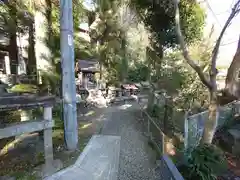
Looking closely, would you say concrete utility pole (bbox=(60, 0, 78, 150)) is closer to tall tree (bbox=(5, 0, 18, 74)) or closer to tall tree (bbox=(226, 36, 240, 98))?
tall tree (bbox=(226, 36, 240, 98))

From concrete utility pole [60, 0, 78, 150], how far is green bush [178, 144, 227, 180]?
2517 millimetres

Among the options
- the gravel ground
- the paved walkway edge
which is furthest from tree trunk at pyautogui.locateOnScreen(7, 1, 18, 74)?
the paved walkway edge

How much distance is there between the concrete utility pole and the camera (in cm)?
386

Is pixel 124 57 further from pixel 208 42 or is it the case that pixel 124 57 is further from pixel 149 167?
pixel 149 167

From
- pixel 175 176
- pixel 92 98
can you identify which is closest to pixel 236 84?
pixel 175 176

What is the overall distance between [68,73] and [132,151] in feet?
7.78

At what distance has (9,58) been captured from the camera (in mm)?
12547

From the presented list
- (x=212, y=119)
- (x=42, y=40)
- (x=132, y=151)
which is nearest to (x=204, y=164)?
(x=212, y=119)

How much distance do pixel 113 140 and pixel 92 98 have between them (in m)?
5.59

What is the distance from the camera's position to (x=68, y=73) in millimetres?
3949

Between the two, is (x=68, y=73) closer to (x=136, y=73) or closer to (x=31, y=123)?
(x=31, y=123)

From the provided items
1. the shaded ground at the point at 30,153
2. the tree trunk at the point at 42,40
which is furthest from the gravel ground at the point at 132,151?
the tree trunk at the point at 42,40

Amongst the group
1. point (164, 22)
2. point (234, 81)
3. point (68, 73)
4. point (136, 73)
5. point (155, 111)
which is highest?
point (164, 22)

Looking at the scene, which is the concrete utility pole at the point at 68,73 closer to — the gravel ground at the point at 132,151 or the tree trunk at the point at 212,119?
the gravel ground at the point at 132,151
